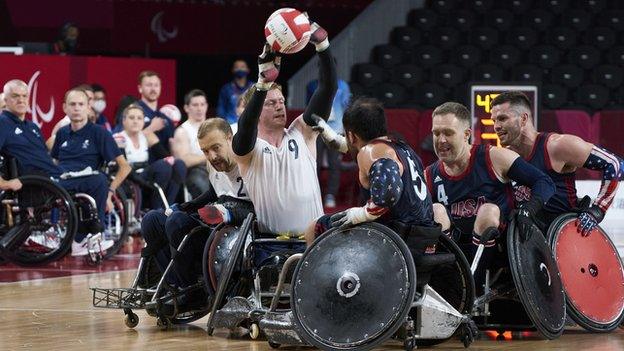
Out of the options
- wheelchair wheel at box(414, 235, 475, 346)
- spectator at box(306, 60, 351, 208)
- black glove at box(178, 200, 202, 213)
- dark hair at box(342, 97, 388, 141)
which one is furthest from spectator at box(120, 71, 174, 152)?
dark hair at box(342, 97, 388, 141)

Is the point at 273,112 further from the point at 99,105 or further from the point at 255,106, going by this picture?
the point at 99,105

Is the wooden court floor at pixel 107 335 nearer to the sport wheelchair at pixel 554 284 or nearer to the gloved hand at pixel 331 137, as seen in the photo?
the sport wheelchair at pixel 554 284

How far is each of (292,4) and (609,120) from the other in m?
6.56

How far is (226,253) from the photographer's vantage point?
8.14 m

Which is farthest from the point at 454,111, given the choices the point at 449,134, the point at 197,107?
the point at 197,107

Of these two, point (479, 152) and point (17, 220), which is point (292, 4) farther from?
point (479, 152)

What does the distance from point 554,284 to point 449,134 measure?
1.01 m

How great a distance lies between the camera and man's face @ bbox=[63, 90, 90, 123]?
1298 cm

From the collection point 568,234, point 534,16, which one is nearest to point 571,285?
point 568,234

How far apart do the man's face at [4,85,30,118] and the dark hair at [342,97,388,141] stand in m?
6.08

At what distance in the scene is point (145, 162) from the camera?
14.9 m

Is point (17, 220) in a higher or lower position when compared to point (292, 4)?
lower

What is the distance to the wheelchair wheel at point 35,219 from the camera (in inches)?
493

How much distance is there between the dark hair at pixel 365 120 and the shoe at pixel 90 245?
19.6 ft
